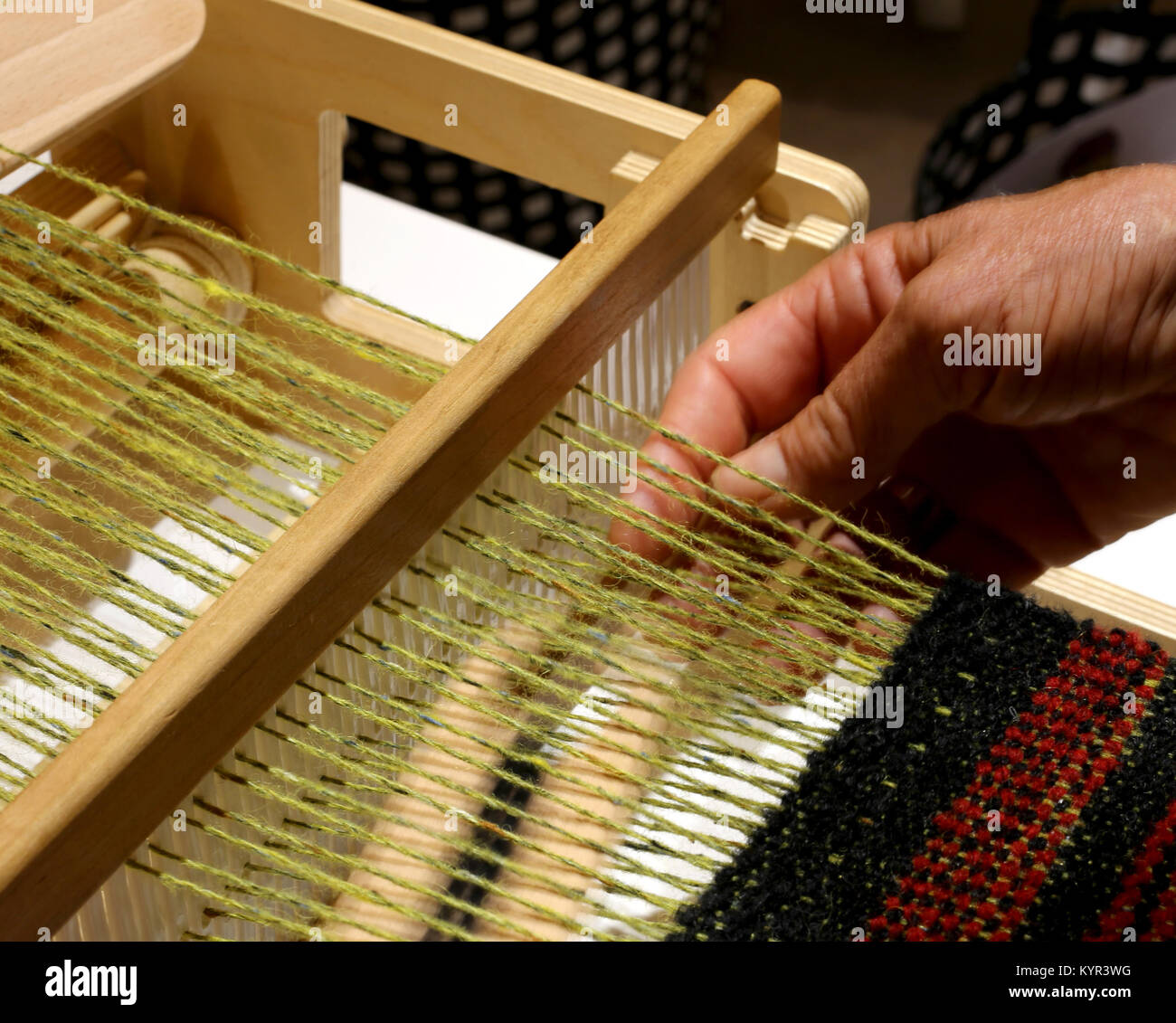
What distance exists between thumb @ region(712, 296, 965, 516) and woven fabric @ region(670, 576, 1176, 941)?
124 millimetres

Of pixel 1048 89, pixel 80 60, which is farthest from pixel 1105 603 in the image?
pixel 1048 89

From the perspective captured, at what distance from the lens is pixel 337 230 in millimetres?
1097

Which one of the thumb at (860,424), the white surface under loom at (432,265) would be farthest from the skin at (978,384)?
the white surface under loom at (432,265)

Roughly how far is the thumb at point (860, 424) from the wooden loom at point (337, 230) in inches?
4.8

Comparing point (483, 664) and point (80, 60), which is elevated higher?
point (80, 60)

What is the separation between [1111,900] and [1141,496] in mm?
323

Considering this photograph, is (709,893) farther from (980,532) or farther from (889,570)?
(980,532)

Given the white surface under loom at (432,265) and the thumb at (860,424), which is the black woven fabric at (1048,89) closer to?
the white surface under loom at (432,265)

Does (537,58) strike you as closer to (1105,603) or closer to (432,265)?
(432,265)

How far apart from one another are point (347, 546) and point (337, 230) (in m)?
0.54

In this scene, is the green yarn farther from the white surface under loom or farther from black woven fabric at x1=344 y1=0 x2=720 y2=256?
black woven fabric at x1=344 y1=0 x2=720 y2=256

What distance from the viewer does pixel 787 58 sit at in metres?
2.23

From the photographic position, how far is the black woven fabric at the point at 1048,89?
158cm

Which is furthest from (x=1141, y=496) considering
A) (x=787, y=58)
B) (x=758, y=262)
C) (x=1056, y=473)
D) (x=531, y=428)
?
(x=787, y=58)
